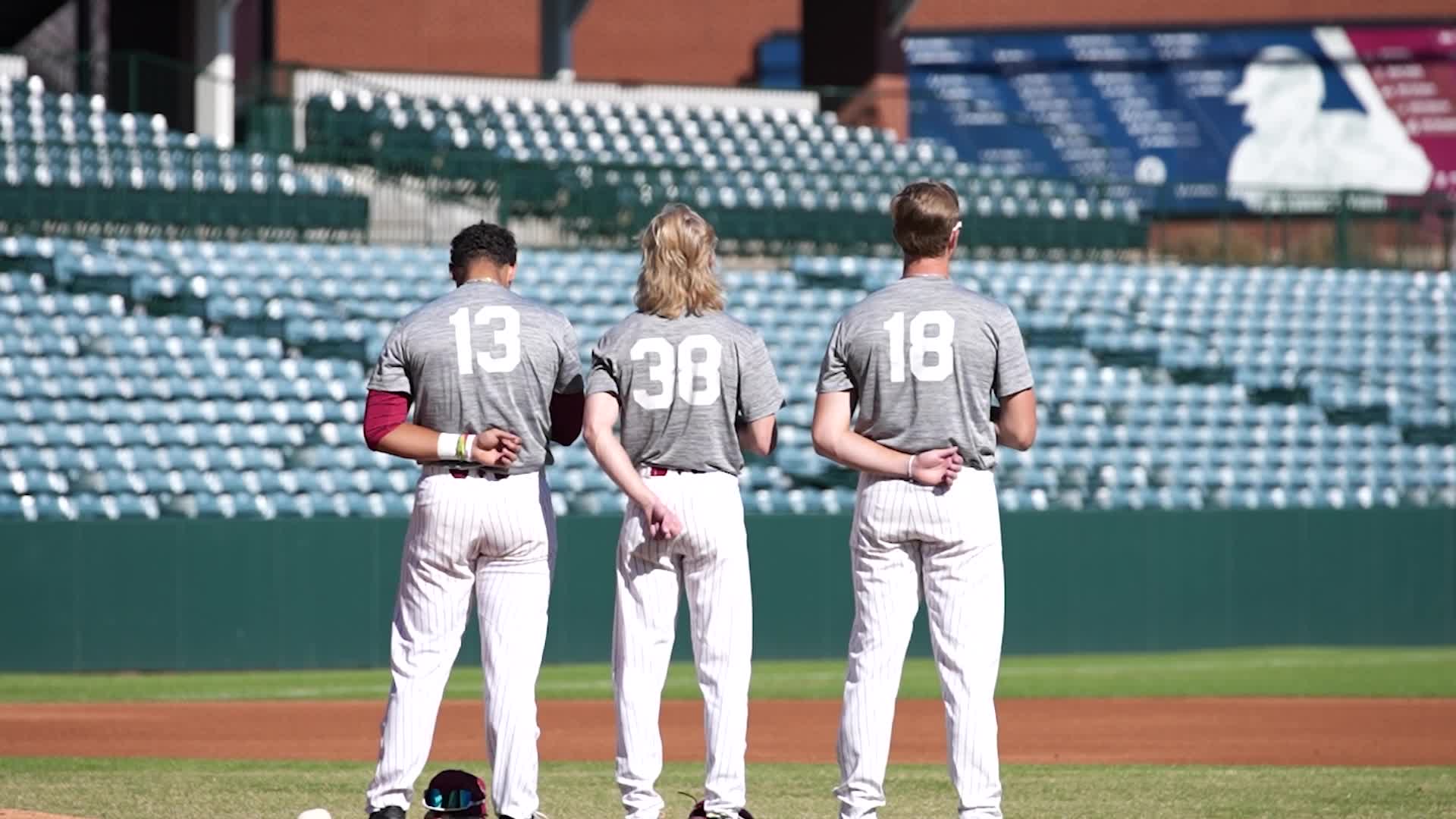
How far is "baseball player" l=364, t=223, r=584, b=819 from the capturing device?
575 centimetres

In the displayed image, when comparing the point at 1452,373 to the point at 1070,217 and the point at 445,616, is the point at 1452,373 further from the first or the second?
the point at 445,616

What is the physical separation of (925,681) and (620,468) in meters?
8.97

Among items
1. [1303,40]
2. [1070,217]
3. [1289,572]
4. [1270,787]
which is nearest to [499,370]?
[1270,787]

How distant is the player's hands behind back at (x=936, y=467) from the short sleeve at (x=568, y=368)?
1.05m

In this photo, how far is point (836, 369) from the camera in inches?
225

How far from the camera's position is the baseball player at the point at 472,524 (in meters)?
5.75

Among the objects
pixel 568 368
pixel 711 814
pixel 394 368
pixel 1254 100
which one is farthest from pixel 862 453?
pixel 1254 100

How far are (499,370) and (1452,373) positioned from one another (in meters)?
16.2

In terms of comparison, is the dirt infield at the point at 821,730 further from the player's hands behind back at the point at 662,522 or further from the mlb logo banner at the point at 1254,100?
the mlb logo banner at the point at 1254,100

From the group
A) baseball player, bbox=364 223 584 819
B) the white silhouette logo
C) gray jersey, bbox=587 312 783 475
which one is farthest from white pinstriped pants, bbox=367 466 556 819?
the white silhouette logo

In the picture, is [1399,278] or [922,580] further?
[1399,278]

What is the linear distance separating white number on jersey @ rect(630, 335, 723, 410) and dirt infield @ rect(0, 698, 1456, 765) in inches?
160

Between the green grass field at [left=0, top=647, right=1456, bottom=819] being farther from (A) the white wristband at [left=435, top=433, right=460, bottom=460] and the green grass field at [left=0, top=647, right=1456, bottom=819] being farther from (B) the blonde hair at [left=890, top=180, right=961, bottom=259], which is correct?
(B) the blonde hair at [left=890, top=180, right=961, bottom=259]

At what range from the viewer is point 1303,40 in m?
31.5
